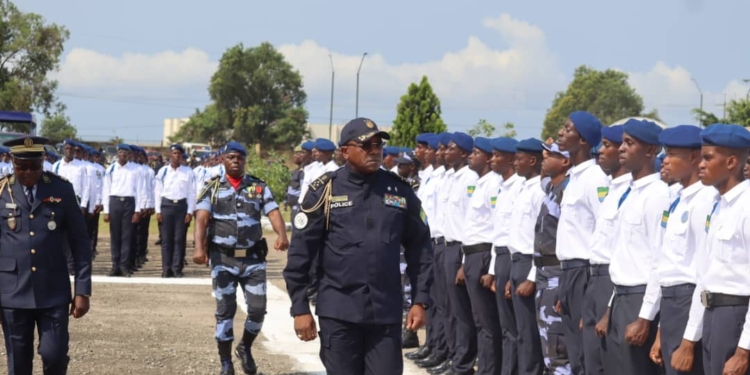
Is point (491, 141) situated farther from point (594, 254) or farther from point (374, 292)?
point (374, 292)

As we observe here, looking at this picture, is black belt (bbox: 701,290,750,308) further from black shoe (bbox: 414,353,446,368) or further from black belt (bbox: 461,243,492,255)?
black shoe (bbox: 414,353,446,368)

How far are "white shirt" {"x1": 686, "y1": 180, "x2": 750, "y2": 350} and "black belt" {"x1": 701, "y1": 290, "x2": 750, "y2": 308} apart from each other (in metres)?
0.02

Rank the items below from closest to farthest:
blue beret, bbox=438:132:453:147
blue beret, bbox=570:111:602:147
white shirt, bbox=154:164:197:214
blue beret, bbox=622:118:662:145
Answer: blue beret, bbox=622:118:662:145 → blue beret, bbox=570:111:602:147 → blue beret, bbox=438:132:453:147 → white shirt, bbox=154:164:197:214

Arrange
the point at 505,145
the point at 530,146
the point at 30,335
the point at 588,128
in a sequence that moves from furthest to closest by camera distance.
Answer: the point at 505,145 → the point at 530,146 → the point at 588,128 → the point at 30,335

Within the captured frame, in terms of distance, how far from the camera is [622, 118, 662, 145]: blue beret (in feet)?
21.6

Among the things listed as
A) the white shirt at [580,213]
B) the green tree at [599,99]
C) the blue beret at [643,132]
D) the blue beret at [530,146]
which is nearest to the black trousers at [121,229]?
the blue beret at [530,146]

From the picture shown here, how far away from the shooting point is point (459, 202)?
32.7ft

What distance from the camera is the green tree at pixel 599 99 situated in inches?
3974

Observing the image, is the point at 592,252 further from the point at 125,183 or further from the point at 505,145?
the point at 125,183

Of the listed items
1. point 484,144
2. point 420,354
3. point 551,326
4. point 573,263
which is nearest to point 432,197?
point 484,144

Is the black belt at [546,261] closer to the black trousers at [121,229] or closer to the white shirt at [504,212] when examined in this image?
the white shirt at [504,212]

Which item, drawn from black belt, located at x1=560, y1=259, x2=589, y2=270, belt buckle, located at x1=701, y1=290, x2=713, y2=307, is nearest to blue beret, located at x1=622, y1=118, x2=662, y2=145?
black belt, located at x1=560, y1=259, x2=589, y2=270

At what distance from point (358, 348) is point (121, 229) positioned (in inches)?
500

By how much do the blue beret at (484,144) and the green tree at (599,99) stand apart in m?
90.9
